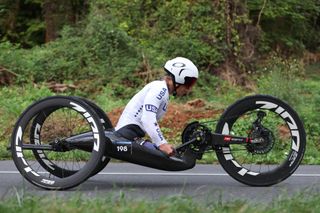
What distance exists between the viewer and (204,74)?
19.9m

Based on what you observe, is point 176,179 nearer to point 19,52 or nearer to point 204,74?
point 204,74

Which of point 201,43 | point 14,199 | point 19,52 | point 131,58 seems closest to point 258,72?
point 201,43

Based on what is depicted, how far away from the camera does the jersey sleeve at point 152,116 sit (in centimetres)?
816

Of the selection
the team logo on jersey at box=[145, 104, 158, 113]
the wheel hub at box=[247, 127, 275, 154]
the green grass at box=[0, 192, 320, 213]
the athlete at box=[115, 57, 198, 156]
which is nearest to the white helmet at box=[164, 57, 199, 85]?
the athlete at box=[115, 57, 198, 156]

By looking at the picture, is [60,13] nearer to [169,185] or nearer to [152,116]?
[169,185]

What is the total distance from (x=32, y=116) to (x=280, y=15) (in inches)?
728

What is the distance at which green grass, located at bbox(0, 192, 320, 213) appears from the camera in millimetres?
5852

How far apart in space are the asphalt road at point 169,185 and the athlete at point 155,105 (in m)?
0.55

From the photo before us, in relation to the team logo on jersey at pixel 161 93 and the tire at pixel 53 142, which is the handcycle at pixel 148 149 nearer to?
the tire at pixel 53 142

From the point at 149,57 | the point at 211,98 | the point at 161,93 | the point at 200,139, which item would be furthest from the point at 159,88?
the point at 149,57

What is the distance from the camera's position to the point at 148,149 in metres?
8.26

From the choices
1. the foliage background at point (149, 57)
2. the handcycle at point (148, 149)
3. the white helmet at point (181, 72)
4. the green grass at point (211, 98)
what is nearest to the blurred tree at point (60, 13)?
the foliage background at point (149, 57)

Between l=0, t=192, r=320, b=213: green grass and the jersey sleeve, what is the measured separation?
163 cm

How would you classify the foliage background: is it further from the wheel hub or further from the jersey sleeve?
the jersey sleeve
